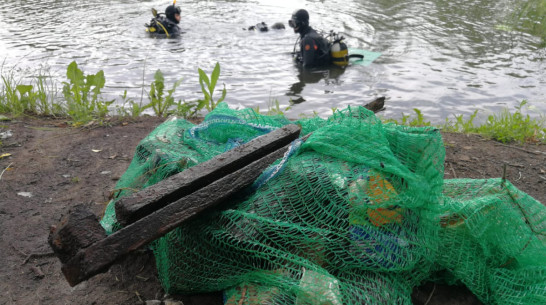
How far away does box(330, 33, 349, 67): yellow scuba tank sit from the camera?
8.07 m

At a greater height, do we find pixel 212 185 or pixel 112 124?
pixel 212 185

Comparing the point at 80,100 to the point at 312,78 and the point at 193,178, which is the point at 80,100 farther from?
the point at 312,78

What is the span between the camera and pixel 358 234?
1833 mm

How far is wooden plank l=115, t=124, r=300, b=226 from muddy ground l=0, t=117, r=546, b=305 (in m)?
0.54

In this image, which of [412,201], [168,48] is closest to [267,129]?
[412,201]

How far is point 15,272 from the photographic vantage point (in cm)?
230

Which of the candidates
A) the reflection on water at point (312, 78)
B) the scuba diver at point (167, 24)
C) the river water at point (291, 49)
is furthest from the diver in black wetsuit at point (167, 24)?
the reflection on water at point (312, 78)

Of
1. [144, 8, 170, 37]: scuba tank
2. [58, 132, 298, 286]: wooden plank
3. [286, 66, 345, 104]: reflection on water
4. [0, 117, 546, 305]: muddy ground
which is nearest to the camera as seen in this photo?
[58, 132, 298, 286]: wooden plank

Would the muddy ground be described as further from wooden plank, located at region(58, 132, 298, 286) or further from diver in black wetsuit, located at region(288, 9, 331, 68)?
diver in black wetsuit, located at region(288, 9, 331, 68)

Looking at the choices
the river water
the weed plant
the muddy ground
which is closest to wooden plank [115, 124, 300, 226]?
the muddy ground

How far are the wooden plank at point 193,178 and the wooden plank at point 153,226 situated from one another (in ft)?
0.23

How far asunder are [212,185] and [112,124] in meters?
2.90

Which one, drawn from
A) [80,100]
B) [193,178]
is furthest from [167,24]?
[193,178]

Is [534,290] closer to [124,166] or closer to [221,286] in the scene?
[221,286]
